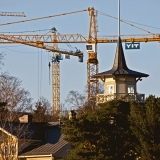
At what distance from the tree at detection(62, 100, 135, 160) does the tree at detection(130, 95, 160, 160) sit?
1283 millimetres

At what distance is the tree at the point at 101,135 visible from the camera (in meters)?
43.5

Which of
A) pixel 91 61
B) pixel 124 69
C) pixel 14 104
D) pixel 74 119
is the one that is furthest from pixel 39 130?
pixel 91 61

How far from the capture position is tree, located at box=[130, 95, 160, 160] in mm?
42062

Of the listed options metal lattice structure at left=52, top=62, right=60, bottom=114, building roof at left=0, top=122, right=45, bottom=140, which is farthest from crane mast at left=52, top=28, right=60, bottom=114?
building roof at left=0, top=122, right=45, bottom=140

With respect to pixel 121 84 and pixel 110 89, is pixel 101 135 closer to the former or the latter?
pixel 121 84

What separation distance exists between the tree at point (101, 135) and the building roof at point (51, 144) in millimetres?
10427

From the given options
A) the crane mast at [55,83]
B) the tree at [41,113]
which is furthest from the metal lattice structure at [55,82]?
the tree at [41,113]

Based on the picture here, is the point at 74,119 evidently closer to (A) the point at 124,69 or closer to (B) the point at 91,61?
(A) the point at 124,69

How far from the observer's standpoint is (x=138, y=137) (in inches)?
1703

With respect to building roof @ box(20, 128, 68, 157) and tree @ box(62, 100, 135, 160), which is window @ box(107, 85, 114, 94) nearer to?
building roof @ box(20, 128, 68, 157)

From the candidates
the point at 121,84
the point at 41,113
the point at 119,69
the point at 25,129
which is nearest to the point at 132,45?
the point at 41,113

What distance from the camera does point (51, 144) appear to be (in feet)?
186

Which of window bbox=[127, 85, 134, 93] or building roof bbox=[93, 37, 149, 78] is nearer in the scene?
building roof bbox=[93, 37, 149, 78]

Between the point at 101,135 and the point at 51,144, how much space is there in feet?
42.5
